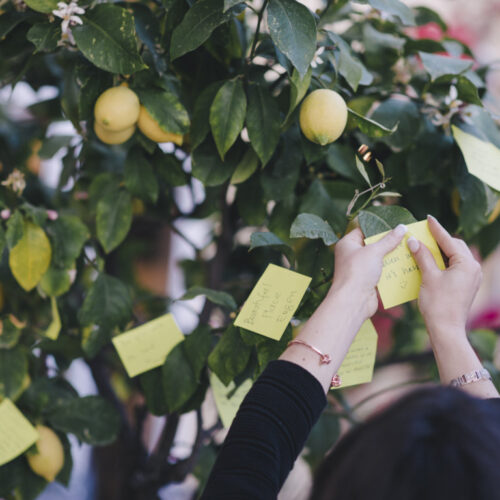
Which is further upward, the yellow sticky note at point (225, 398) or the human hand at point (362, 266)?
the human hand at point (362, 266)

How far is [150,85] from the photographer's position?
2.48ft

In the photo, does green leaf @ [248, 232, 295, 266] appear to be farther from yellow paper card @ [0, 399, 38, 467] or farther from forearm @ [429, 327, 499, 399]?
yellow paper card @ [0, 399, 38, 467]

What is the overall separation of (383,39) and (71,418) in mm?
796

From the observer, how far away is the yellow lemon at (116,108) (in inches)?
28.0

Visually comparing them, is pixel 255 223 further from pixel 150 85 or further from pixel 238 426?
pixel 238 426

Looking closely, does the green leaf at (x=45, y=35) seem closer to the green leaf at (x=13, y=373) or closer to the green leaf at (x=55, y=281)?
the green leaf at (x=55, y=281)

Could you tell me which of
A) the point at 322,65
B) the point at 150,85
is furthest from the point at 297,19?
the point at 150,85

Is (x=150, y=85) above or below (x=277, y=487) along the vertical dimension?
above

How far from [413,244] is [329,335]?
15 centimetres

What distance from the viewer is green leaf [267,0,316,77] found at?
2.02 ft

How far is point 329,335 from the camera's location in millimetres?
595

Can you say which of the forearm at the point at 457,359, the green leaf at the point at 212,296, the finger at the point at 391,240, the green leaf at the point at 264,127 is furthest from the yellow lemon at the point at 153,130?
the forearm at the point at 457,359

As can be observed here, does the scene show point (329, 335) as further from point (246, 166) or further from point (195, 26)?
point (195, 26)

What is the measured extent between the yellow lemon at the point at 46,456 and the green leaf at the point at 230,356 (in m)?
0.34
